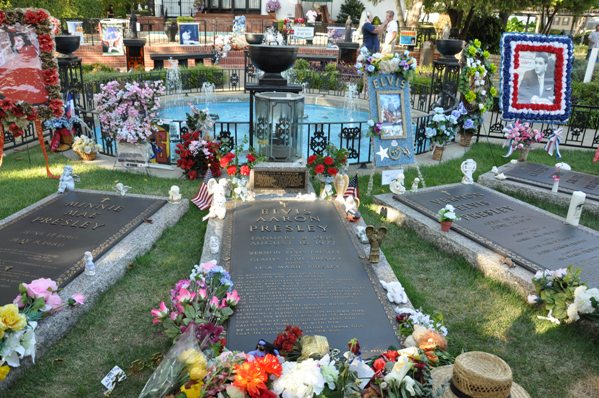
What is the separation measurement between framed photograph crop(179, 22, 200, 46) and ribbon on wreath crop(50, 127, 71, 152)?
13967 mm

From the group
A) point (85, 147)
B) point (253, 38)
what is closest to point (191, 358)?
point (85, 147)

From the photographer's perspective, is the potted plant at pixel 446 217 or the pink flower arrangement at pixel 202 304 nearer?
the pink flower arrangement at pixel 202 304

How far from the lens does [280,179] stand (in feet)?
24.0

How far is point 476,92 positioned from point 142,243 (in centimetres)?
717

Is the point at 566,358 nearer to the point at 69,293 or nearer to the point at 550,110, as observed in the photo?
the point at 69,293

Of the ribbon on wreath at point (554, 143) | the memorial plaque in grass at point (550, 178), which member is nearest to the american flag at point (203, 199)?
the memorial plaque in grass at point (550, 178)

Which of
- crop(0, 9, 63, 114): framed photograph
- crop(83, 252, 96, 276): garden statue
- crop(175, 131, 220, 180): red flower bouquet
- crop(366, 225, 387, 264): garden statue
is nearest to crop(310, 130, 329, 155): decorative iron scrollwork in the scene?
crop(175, 131, 220, 180): red flower bouquet

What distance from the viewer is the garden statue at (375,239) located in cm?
516

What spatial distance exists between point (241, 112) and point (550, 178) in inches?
362

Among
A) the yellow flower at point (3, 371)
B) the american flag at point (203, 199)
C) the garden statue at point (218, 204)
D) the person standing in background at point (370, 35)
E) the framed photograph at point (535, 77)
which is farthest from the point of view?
the person standing in background at point (370, 35)

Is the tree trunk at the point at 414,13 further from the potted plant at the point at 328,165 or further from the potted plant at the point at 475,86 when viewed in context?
the potted plant at the point at 328,165

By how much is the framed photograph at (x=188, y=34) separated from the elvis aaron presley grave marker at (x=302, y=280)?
17.6 metres

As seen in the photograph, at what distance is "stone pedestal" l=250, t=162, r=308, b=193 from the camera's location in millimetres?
7273

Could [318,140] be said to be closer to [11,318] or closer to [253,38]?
[11,318]
